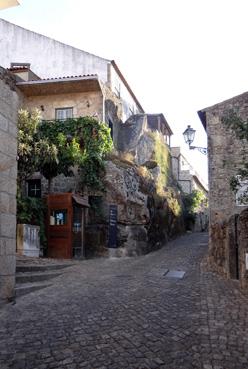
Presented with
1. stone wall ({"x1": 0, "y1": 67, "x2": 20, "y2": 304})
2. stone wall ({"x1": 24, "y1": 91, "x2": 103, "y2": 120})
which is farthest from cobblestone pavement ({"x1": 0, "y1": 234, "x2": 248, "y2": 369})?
stone wall ({"x1": 24, "y1": 91, "x2": 103, "y2": 120})

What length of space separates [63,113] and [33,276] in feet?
42.5

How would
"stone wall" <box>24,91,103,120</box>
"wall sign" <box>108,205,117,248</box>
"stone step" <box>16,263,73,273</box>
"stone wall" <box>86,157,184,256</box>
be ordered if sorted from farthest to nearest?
"stone wall" <box>24,91,103,120</box>
"stone wall" <box>86,157,184,256</box>
"wall sign" <box>108,205,117,248</box>
"stone step" <box>16,263,73,273</box>

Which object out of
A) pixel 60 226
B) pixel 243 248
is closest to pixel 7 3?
pixel 60 226

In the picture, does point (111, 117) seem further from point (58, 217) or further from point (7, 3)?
point (7, 3)

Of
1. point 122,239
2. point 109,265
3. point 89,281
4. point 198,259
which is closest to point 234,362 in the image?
point 89,281

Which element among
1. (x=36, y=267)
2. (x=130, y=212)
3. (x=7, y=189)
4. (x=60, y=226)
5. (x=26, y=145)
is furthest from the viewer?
(x=130, y=212)

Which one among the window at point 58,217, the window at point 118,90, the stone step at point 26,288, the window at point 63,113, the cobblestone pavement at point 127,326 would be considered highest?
the window at point 118,90

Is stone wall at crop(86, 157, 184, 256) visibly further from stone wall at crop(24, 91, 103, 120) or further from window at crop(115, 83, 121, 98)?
window at crop(115, 83, 121, 98)

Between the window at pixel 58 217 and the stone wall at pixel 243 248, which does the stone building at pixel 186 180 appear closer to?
the window at pixel 58 217

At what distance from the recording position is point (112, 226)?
52.5ft

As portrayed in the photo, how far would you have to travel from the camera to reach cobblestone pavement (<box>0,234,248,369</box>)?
4734 millimetres

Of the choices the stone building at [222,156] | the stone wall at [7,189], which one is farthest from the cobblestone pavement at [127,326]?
the stone building at [222,156]

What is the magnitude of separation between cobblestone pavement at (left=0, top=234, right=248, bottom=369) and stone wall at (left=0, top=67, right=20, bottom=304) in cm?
50

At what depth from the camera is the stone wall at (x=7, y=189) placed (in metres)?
6.68
